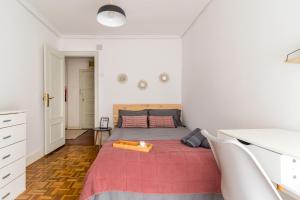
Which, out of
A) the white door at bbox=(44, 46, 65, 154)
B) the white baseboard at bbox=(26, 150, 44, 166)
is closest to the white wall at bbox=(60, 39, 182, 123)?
the white door at bbox=(44, 46, 65, 154)

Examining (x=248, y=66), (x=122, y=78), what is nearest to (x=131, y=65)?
(x=122, y=78)

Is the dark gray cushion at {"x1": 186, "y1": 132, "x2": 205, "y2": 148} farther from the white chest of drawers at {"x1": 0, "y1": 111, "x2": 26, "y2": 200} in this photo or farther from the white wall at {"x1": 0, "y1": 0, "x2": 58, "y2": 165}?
the white wall at {"x1": 0, "y1": 0, "x2": 58, "y2": 165}

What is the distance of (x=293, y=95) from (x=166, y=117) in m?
2.37

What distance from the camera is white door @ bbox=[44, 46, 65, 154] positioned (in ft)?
10.8

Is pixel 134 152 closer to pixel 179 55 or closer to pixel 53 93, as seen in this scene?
pixel 53 93

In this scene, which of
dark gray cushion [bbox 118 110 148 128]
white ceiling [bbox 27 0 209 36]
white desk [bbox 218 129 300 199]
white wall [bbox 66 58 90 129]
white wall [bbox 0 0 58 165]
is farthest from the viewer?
white wall [bbox 66 58 90 129]

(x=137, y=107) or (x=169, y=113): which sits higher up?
(x=137, y=107)

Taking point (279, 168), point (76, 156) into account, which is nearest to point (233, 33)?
point (279, 168)

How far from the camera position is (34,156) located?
119 inches

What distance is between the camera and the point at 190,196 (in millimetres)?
1524

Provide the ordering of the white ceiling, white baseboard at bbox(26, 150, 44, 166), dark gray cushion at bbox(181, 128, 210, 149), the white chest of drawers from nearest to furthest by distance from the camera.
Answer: the white chest of drawers < dark gray cushion at bbox(181, 128, 210, 149) < the white ceiling < white baseboard at bbox(26, 150, 44, 166)

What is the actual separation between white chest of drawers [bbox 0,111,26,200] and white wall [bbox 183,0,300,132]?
94.4 inches

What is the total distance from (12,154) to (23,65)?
1.43m

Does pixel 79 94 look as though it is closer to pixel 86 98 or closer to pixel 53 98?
pixel 86 98
